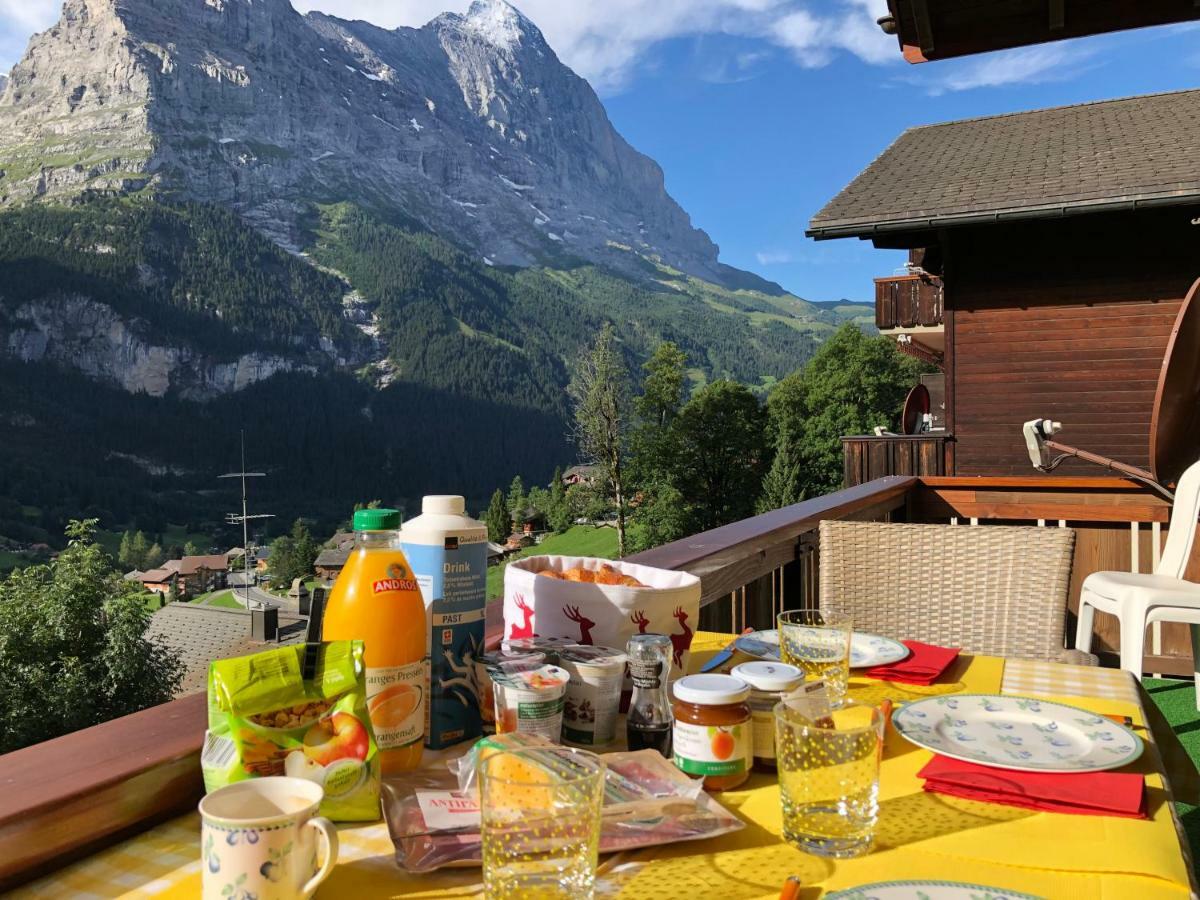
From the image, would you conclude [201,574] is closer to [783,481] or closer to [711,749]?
[783,481]

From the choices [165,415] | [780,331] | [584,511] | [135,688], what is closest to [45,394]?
[165,415]

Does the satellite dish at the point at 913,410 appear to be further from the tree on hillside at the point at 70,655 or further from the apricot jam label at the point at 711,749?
the tree on hillside at the point at 70,655

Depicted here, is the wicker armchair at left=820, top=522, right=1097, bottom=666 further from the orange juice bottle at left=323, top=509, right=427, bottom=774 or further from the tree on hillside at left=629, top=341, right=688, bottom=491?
the tree on hillside at left=629, top=341, right=688, bottom=491

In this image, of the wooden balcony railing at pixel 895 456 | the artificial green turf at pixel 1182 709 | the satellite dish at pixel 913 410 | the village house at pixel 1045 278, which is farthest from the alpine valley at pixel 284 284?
the artificial green turf at pixel 1182 709

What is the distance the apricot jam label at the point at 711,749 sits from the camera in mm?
958

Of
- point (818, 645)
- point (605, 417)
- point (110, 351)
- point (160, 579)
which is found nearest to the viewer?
point (818, 645)

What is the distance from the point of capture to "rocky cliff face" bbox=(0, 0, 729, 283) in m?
113

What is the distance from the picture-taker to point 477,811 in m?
0.85

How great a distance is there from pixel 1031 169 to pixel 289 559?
187 feet

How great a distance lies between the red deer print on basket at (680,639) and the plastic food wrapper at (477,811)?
292 millimetres

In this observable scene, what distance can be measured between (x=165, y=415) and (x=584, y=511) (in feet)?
217

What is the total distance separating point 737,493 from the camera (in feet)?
114

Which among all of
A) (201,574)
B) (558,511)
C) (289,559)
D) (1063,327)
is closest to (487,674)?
(1063,327)

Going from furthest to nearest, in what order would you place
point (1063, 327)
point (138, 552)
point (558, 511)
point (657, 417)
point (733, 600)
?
point (138, 552) → point (558, 511) → point (657, 417) → point (1063, 327) → point (733, 600)
